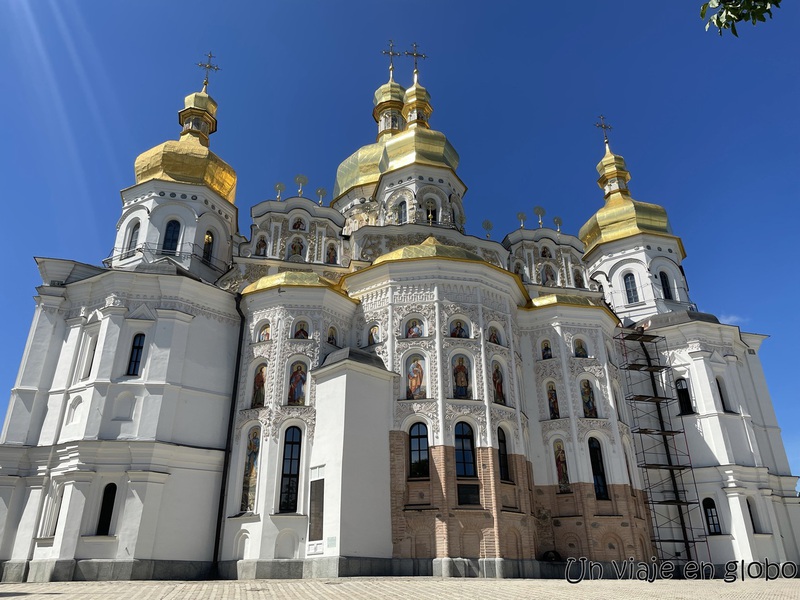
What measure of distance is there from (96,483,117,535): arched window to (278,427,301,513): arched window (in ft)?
16.1

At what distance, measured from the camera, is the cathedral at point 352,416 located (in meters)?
16.9

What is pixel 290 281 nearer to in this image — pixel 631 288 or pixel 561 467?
pixel 561 467

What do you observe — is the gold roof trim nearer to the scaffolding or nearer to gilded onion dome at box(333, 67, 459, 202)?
the scaffolding

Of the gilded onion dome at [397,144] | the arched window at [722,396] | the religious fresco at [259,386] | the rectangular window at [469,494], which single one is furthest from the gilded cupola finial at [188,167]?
the arched window at [722,396]

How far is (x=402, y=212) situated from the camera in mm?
27453

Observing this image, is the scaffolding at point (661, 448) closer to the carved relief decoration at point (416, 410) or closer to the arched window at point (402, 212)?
the carved relief decoration at point (416, 410)

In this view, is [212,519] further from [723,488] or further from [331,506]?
[723,488]

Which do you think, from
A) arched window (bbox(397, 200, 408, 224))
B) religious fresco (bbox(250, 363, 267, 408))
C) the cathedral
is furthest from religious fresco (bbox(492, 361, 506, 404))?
arched window (bbox(397, 200, 408, 224))

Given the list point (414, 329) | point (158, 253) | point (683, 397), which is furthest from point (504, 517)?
point (158, 253)

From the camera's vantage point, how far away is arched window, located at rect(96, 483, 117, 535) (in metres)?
17.0

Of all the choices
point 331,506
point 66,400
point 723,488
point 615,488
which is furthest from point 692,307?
point 66,400

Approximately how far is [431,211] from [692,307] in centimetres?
1445

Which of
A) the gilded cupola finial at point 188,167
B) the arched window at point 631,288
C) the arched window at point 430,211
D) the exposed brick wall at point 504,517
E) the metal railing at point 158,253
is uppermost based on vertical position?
the gilded cupola finial at point 188,167

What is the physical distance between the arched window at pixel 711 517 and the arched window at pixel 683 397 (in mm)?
3557
